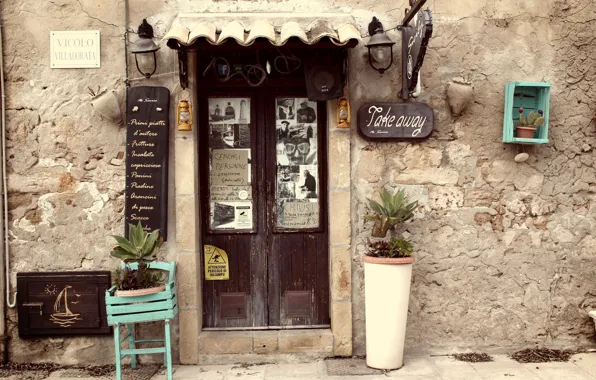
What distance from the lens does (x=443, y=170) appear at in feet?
14.9

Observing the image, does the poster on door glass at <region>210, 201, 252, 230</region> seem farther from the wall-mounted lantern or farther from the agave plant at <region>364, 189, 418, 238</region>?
the wall-mounted lantern

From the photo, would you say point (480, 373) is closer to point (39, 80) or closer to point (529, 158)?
point (529, 158)

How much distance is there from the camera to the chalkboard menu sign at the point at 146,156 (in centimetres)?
439

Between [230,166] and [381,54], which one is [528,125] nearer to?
[381,54]

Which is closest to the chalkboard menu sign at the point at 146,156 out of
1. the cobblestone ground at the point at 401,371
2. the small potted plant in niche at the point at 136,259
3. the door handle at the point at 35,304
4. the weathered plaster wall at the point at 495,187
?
→ the small potted plant in niche at the point at 136,259

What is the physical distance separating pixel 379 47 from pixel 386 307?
204cm

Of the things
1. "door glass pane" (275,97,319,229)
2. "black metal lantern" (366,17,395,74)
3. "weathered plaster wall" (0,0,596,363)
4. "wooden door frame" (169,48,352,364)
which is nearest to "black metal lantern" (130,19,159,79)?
"weathered plaster wall" (0,0,596,363)

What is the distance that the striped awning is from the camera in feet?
12.7

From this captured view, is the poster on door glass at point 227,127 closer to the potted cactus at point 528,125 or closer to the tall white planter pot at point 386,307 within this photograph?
the tall white planter pot at point 386,307

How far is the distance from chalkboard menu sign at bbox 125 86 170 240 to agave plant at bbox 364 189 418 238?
5.59ft

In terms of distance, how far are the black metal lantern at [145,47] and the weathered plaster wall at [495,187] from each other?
163 centimetres

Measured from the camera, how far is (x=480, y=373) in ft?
13.5

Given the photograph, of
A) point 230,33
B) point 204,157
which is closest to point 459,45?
point 230,33

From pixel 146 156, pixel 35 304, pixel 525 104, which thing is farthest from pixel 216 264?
pixel 525 104
